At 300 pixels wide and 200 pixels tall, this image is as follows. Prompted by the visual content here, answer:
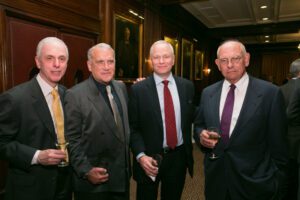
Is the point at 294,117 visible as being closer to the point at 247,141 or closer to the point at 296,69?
the point at 296,69

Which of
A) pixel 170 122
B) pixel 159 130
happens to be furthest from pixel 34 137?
pixel 170 122

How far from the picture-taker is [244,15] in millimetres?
9531

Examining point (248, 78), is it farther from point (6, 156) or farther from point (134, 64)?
point (134, 64)

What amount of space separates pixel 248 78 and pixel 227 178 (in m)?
0.83

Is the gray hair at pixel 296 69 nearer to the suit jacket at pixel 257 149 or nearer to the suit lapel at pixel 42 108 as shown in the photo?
the suit jacket at pixel 257 149

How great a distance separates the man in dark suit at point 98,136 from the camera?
6.43ft

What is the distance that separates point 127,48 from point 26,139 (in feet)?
14.1

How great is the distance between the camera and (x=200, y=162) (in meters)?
5.78

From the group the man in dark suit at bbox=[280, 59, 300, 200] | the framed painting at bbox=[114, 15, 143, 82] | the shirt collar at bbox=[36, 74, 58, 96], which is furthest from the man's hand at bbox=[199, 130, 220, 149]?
the framed painting at bbox=[114, 15, 143, 82]

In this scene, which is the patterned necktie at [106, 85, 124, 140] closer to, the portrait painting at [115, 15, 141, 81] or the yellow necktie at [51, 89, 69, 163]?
the yellow necktie at [51, 89, 69, 163]

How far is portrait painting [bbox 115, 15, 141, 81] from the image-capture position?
5539 millimetres

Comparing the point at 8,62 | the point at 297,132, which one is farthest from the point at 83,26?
the point at 297,132

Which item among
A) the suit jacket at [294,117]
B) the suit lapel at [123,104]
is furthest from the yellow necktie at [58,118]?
the suit jacket at [294,117]

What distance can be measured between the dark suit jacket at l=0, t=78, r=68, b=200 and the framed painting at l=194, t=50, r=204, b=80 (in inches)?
359
